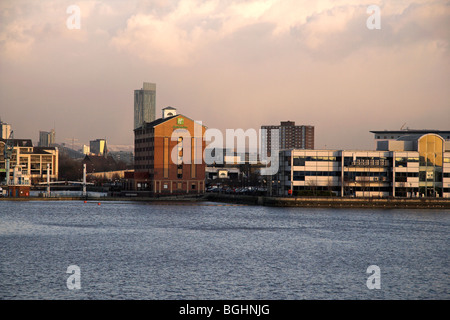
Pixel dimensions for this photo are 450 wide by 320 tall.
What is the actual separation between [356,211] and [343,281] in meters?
55.9

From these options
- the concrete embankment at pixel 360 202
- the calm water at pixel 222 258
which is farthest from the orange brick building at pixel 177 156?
the calm water at pixel 222 258

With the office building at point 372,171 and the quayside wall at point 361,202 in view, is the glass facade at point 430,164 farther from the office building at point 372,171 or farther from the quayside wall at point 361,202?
the quayside wall at point 361,202

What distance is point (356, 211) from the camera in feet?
290

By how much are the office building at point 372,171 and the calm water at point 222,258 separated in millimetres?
25542

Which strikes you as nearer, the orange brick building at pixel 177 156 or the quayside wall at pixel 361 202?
the quayside wall at pixel 361 202

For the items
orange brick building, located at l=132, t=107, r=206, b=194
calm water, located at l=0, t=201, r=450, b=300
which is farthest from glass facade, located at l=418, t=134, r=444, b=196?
orange brick building, located at l=132, t=107, r=206, b=194

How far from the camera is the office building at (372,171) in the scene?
96.6 metres

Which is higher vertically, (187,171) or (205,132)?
(205,132)

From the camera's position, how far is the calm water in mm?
31094

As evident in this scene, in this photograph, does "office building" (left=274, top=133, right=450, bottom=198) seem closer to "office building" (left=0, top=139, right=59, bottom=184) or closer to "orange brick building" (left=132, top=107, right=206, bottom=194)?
"orange brick building" (left=132, top=107, right=206, bottom=194)

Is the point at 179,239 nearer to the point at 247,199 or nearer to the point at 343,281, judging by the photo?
the point at 343,281
